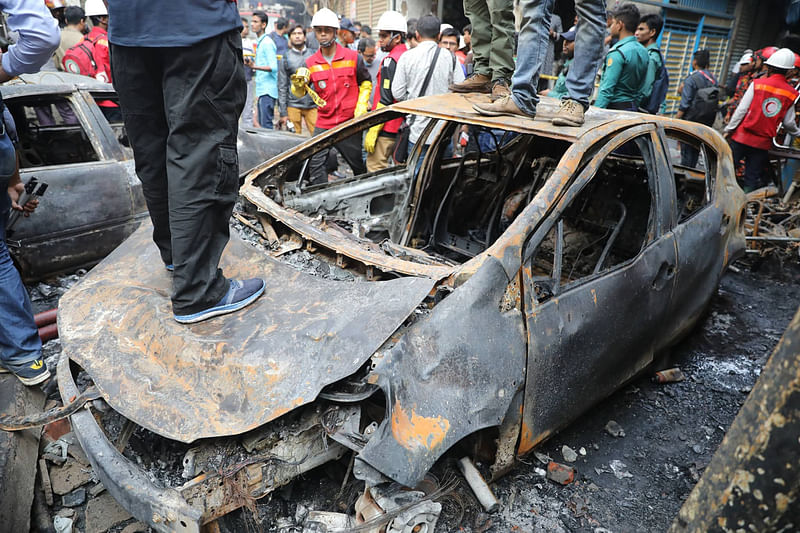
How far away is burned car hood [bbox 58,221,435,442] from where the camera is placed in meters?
1.78

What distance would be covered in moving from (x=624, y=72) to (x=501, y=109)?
3059 millimetres

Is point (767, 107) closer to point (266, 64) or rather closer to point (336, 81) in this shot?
point (336, 81)

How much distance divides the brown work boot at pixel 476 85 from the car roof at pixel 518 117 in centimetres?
33

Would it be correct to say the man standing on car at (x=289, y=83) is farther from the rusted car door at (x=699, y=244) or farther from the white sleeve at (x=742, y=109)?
the white sleeve at (x=742, y=109)

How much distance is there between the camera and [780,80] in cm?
573

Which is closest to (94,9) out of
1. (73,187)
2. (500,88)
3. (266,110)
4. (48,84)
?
(266,110)

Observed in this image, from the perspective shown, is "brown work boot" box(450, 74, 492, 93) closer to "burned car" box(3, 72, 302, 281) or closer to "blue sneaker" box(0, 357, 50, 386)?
"burned car" box(3, 72, 302, 281)

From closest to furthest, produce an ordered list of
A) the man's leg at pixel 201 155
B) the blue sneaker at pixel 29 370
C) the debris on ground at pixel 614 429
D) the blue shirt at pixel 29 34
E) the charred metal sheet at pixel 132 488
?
the charred metal sheet at pixel 132 488 < the man's leg at pixel 201 155 < the blue shirt at pixel 29 34 < the blue sneaker at pixel 29 370 < the debris on ground at pixel 614 429

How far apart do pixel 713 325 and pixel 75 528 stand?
4201 millimetres

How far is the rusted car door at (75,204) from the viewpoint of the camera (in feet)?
12.2

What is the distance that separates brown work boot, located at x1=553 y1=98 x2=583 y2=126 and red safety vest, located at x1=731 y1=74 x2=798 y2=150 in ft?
14.4

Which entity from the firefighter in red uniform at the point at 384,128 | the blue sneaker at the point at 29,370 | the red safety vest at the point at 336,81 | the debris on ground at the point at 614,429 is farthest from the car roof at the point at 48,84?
the debris on ground at the point at 614,429

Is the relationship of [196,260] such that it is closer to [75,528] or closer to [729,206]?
[75,528]

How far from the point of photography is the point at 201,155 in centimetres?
192
